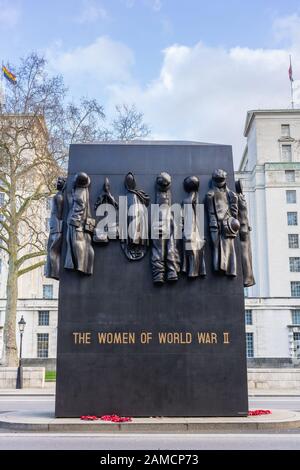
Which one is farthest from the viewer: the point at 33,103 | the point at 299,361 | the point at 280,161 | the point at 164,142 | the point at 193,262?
the point at 280,161

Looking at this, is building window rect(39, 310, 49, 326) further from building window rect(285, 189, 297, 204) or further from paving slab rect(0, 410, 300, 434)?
paving slab rect(0, 410, 300, 434)

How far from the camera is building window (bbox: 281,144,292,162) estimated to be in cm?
8306

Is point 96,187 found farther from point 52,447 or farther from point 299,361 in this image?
point 299,361

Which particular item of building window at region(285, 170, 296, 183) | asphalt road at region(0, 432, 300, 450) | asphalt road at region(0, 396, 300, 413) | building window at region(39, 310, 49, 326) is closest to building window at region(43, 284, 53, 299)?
building window at region(39, 310, 49, 326)

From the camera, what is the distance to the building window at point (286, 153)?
83.1 meters

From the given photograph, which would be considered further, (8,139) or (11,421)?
(8,139)

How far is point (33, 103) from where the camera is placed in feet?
119

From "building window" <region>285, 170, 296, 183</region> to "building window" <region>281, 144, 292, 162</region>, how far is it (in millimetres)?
4323

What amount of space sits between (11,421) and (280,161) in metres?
75.6

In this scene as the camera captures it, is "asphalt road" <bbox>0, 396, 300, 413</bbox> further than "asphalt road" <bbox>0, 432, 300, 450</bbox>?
Yes

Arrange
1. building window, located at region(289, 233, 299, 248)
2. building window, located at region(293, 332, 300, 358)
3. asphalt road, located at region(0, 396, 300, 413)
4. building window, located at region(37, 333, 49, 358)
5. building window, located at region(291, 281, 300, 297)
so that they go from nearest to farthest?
asphalt road, located at region(0, 396, 300, 413) → building window, located at region(37, 333, 49, 358) → building window, located at region(293, 332, 300, 358) → building window, located at region(291, 281, 300, 297) → building window, located at region(289, 233, 299, 248)

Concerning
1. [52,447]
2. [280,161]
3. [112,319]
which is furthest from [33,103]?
[280,161]

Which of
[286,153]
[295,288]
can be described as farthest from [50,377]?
[286,153]

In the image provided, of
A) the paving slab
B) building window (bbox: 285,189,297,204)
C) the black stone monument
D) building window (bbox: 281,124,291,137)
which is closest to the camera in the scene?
the paving slab
